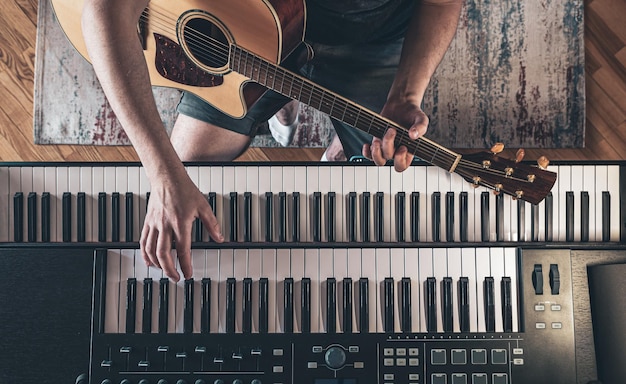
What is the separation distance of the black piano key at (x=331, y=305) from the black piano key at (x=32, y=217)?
754mm

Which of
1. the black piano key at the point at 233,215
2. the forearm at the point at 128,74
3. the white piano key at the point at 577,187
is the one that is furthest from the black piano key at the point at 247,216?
the white piano key at the point at 577,187

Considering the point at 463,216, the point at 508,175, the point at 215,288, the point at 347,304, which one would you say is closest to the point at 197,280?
the point at 215,288

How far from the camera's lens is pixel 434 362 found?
1.46 meters

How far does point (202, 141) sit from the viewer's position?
5.83 ft

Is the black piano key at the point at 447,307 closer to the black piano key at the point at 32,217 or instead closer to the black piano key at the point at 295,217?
the black piano key at the point at 295,217

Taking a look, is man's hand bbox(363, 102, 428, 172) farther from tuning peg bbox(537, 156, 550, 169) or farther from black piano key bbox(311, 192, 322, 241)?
tuning peg bbox(537, 156, 550, 169)

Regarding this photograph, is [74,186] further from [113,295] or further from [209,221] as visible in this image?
[209,221]

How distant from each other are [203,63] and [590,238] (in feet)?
3.59

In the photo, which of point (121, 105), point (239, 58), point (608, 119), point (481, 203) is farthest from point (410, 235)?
point (608, 119)

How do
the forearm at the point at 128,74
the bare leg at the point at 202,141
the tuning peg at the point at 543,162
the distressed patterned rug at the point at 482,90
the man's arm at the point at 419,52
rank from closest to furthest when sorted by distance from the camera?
1. the forearm at the point at 128,74
2. the tuning peg at the point at 543,162
3. the man's arm at the point at 419,52
4. the bare leg at the point at 202,141
5. the distressed patterned rug at the point at 482,90

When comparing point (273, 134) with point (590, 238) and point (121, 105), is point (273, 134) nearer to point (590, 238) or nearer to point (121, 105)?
point (121, 105)

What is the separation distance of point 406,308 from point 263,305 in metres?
0.35

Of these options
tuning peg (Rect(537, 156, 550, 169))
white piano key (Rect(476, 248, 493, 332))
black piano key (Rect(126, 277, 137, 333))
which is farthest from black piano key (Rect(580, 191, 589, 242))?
black piano key (Rect(126, 277, 137, 333))

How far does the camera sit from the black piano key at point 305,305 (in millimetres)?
1475
